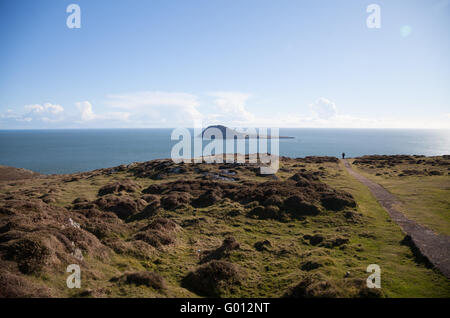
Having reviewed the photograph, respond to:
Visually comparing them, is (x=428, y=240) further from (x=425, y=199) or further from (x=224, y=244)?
(x=224, y=244)

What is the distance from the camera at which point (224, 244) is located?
1823cm

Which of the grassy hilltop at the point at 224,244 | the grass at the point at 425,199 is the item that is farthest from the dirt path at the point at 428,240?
the grass at the point at 425,199

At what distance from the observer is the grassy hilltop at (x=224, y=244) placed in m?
11.6

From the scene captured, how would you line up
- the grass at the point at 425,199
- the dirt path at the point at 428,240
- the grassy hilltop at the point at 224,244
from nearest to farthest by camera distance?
the grassy hilltop at the point at 224,244 → the dirt path at the point at 428,240 → the grass at the point at 425,199

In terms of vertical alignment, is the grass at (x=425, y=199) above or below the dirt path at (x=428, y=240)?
above

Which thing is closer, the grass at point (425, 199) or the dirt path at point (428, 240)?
the dirt path at point (428, 240)

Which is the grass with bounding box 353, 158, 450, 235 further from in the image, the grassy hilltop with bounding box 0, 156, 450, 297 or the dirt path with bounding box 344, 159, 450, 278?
the dirt path with bounding box 344, 159, 450, 278

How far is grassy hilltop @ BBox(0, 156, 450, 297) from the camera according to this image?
38.0 ft

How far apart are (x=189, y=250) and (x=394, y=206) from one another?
23913 mm

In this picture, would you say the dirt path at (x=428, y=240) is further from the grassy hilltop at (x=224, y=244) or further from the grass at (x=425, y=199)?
the grass at (x=425, y=199)

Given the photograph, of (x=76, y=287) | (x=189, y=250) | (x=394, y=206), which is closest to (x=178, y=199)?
(x=189, y=250)

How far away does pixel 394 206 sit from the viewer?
27797mm

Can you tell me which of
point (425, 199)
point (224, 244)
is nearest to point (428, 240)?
point (425, 199)
